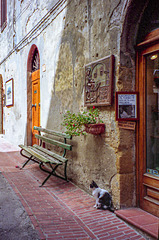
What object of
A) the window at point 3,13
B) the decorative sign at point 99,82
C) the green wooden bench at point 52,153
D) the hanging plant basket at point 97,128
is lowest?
the green wooden bench at point 52,153

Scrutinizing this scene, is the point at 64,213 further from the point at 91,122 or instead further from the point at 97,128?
the point at 91,122

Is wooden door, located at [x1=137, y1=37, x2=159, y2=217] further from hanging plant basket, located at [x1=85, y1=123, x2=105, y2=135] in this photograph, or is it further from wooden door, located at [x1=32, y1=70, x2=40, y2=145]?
wooden door, located at [x1=32, y1=70, x2=40, y2=145]

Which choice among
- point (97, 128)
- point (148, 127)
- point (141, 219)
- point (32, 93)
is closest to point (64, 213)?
point (141, 219)

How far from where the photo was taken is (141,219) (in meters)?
3.05

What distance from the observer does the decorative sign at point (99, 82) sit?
3.50 m

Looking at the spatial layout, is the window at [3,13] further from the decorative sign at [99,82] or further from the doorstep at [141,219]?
the doorstep at [141,219]

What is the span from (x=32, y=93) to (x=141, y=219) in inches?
230

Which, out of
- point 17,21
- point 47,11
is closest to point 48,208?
point 47,11

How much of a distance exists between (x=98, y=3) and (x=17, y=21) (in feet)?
19.5

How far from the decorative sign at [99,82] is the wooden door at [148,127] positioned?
392 mm

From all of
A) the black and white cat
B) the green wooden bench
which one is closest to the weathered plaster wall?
the black and white cat

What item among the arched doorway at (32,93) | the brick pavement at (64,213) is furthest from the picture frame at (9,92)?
the brick pavement at (64,213)

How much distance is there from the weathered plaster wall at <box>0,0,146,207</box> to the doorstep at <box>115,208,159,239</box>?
15cm

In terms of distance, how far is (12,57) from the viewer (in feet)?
32.6
